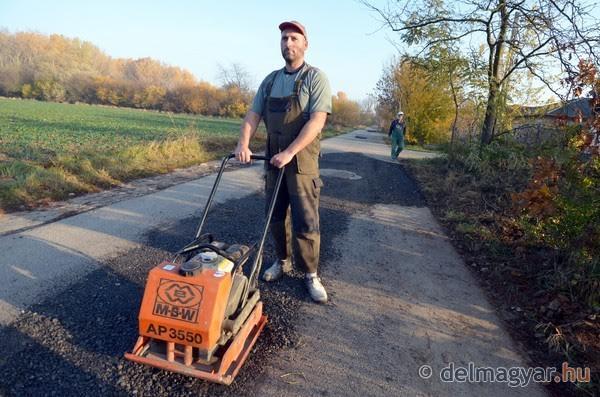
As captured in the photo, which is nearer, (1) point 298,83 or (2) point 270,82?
(1) point 298,83

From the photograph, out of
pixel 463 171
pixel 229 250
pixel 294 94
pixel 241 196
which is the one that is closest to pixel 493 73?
pixel 463 171

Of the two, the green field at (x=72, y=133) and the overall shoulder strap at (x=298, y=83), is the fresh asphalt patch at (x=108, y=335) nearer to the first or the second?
the overall shoulder strap at (x=298, y=83)

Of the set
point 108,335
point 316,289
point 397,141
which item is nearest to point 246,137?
point 316,289

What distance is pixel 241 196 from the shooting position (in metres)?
6.65

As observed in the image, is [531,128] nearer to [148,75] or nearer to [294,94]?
[294,94]

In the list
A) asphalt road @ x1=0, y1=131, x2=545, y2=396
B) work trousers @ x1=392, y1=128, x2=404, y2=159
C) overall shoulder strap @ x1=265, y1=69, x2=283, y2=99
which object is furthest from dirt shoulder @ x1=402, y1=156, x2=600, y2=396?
work trousers @ x1=392, y1=128, x2=404, y2=159

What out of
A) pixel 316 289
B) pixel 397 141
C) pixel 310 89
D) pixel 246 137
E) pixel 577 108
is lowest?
pixel 316 289

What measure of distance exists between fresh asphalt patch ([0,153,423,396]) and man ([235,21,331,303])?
581 millimetres

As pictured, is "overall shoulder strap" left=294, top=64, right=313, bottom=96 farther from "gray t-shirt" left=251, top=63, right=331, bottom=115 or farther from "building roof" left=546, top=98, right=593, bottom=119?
"building roof" left=546, top=98, right=593, bottom=119

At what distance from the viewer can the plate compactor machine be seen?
1.86 metres

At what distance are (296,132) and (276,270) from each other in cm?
141

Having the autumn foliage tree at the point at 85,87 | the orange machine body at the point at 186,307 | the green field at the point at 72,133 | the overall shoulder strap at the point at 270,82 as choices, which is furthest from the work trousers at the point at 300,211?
the autumn foliage tree at the point at 85,87

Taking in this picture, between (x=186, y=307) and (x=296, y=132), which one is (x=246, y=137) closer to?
(x=296, y=132)

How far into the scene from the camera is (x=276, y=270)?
348cm
